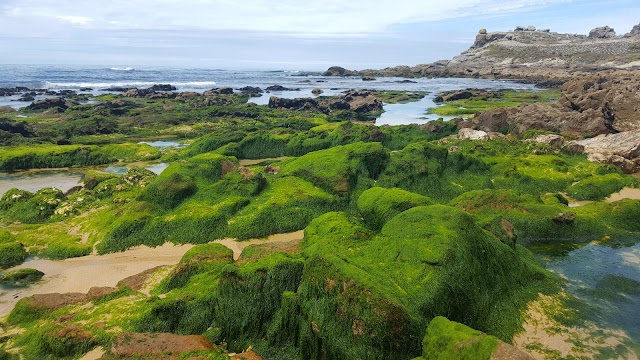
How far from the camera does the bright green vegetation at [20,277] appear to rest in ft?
42.6

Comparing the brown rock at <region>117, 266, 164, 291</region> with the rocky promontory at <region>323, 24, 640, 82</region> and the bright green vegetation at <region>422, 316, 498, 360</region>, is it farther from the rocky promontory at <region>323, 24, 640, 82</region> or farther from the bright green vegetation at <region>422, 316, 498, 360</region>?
the rocky promontory at <region>323, 24, 640, 82</region>

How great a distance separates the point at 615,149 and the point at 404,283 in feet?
77.6

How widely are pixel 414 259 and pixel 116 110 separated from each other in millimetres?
50962

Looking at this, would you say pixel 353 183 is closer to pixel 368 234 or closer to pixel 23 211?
pixel 368 234

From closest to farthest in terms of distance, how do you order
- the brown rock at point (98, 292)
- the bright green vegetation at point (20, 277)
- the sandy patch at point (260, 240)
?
the brown rock at point (98, 292)
the bright green vegetation at point (20, 277)
the sandy patch at point (260, 240)

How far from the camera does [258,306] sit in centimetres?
1057

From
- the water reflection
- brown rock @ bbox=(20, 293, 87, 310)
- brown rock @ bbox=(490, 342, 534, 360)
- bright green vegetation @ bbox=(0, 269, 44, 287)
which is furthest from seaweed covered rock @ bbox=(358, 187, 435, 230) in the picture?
the water reflection

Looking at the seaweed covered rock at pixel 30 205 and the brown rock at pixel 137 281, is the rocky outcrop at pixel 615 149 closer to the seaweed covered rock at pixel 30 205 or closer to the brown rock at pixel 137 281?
the brown rock at pixel 137 281

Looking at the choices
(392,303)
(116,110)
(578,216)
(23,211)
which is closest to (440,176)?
(578,216)

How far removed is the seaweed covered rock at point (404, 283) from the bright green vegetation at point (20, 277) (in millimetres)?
8762

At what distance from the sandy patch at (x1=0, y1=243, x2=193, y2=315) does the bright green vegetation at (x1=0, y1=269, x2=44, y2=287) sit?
0.88 ft

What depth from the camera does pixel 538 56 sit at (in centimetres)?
14288

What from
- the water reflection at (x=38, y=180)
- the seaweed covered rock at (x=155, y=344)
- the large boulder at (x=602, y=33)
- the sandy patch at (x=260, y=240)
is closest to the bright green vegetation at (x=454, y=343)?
the seaweed covered rock at (x=155, y=344)

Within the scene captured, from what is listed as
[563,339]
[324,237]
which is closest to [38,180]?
[324,237]
